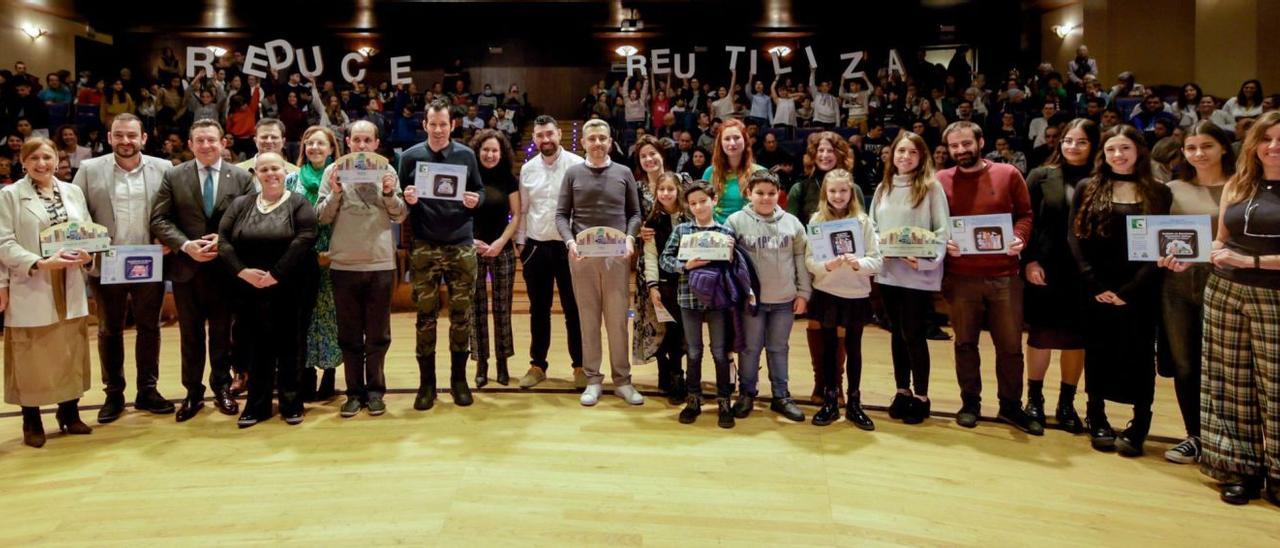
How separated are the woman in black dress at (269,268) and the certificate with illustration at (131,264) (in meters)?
0.34

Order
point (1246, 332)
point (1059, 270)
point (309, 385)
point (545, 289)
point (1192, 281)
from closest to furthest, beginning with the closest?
point (1246, 332)
point (1192, 281)
point (1059, 270)
point (309, 385)
point (545, 289)

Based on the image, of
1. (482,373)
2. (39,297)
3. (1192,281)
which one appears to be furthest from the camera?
(482,373)

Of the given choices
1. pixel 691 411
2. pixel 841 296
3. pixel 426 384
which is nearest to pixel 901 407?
pixel 841 296

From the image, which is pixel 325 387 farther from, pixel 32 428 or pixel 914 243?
pixel 914 243

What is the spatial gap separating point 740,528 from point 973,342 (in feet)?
5.43

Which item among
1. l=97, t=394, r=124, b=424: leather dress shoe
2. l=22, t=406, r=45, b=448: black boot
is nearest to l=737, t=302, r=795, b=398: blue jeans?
l=97, t=394, r=124, b=424: leather dress shoe

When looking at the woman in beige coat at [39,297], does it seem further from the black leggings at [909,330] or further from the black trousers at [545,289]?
the black leggings at [909,330]

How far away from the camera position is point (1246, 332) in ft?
8.88

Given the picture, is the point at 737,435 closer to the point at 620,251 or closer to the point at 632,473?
the point at 632,473

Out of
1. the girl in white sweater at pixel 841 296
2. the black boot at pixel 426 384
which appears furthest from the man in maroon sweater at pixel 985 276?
the black boot at pixel 426 384

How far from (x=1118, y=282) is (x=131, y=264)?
4.27 meters

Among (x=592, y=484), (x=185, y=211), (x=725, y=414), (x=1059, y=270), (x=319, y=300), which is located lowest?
(x=592, y=484)

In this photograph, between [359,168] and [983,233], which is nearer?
[983,233]

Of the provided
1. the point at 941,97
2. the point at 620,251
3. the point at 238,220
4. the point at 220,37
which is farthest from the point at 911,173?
the point at 220,37
